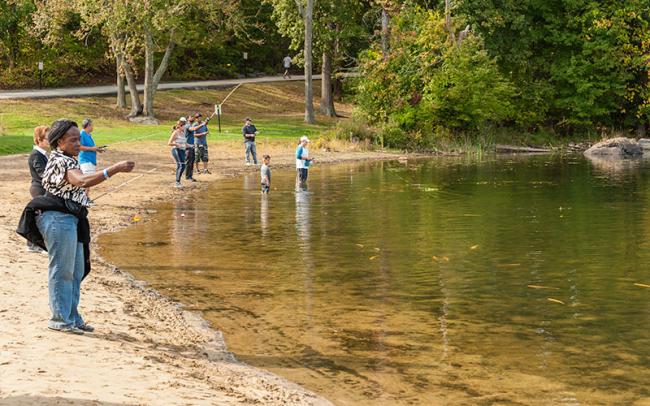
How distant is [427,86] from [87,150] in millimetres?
30116

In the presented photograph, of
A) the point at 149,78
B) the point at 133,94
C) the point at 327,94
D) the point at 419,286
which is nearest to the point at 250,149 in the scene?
the point at 149,78

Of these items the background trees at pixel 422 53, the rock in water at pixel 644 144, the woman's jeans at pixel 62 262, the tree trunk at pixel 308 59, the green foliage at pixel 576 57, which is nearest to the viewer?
the woman's jeans at pixel 62 262

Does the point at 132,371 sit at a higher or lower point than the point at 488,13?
lower

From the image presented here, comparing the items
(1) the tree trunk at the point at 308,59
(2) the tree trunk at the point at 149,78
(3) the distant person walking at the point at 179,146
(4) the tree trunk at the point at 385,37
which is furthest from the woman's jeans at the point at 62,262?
(1) the tree trunk at the point at 308,59

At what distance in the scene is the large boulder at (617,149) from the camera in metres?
47.6

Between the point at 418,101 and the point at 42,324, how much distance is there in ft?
128

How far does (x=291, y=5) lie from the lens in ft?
185

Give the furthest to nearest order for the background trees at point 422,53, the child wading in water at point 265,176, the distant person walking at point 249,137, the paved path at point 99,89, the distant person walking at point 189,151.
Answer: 1. the paved path at point 99,89
2. the background trees at point 422,53
3. the distant person walking at point 249,137
4. the distant person walking at point 189,151
5. the child wading in water at point 265,176

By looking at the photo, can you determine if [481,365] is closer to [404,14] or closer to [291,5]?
[404,14]

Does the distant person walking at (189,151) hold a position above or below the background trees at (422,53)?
below

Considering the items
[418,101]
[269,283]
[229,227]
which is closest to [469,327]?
[269,283]

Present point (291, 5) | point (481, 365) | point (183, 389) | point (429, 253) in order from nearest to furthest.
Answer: point (183, 389) < point (481, 365) < point (429, 253) < point (291, 5)

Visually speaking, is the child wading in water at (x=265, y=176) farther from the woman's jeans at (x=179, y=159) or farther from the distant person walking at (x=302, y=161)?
the woman's jeans at (x=179, y=159)

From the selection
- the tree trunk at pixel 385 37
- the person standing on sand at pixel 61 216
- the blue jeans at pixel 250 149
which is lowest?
the blue jeans at pixel 250 149
